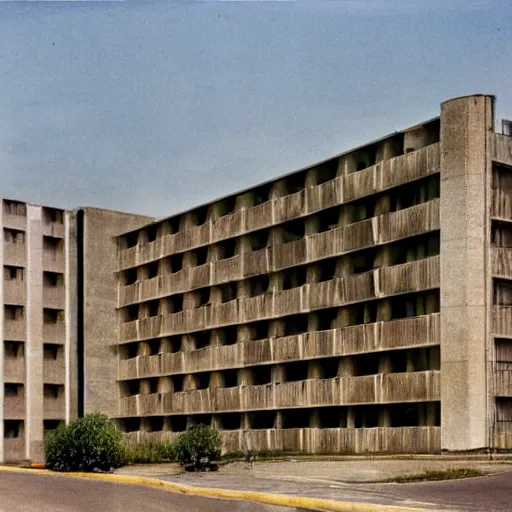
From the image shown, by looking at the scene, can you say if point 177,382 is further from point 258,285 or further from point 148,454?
point 258,285

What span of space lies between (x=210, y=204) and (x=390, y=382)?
17.0 metres

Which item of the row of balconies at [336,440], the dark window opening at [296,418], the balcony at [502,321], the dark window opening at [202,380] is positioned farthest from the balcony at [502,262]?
the dark window opening at [202,380]

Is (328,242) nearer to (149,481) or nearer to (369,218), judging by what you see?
(369,218)

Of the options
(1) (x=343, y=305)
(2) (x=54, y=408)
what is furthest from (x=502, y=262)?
(2) (x=54, y=408)

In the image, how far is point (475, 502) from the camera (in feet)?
81.2

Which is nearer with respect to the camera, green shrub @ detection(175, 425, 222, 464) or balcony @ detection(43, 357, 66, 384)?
green shrub @ detection(175, 425, 222, 464)

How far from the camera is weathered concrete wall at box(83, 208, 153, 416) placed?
6378 centimetres

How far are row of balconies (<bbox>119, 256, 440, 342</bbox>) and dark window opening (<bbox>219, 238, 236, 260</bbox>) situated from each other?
2.56m

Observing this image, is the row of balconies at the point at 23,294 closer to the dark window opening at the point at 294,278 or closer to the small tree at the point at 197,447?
the dark window opening at the point at 294,278

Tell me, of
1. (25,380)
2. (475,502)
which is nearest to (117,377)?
(25,380)

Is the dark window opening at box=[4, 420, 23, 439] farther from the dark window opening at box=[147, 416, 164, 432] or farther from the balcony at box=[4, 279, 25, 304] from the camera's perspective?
the dark window opening at box=[147, 416, 164, 432]

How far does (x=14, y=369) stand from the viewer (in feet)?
207

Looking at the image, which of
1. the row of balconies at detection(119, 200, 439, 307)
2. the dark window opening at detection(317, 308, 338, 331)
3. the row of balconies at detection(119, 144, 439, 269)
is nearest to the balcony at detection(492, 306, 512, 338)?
the row of balconies at detection(119, 200, 439, 307)

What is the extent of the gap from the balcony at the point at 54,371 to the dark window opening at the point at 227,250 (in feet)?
44.9
